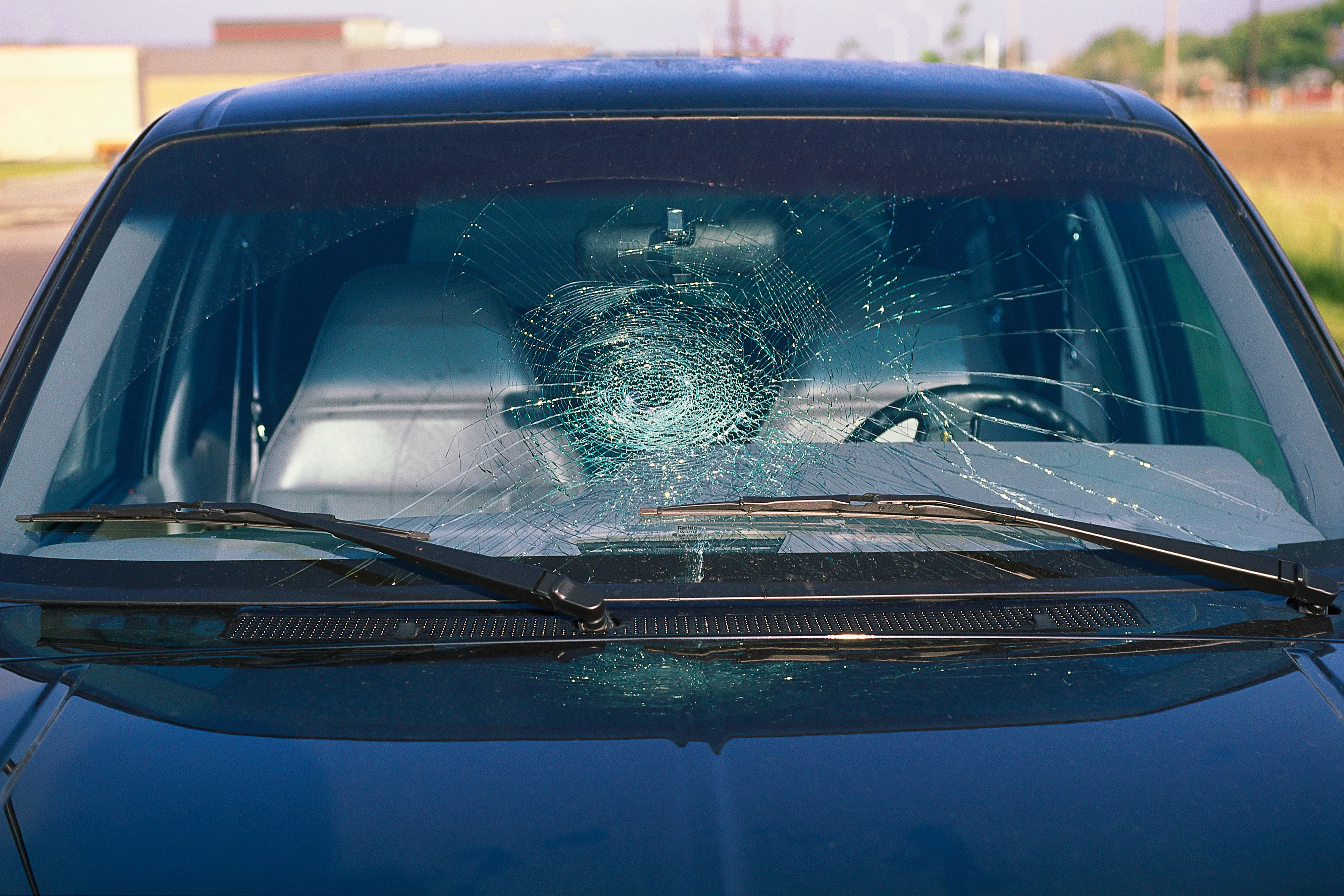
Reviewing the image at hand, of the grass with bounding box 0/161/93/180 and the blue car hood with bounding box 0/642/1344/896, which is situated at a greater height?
the grass with bounding box 0/161/93/180

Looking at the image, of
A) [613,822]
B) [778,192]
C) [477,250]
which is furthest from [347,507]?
[613,822]

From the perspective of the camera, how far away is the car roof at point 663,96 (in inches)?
74.3

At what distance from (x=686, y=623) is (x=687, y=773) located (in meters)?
0.30

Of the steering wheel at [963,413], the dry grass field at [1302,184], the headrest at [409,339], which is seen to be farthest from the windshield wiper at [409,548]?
the dry grass field at [1302,184]

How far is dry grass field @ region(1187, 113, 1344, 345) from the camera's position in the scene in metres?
11.9

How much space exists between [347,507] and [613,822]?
928 mm

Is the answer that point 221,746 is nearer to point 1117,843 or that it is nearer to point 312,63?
point 1117,843

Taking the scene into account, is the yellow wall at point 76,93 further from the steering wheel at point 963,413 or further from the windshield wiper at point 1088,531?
the windshield wiper at point 1088,531

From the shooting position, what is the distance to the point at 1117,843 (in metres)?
1.15

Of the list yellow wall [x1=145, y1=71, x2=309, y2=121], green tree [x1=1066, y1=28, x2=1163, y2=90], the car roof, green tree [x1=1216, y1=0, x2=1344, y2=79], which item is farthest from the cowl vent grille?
green tree [x1=1216, y1=0, x2=1344, y2=79]

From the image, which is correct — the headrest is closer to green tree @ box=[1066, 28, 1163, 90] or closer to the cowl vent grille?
the cowl vent grille

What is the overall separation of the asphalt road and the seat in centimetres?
401

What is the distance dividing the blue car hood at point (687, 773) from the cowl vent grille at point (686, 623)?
42 mm

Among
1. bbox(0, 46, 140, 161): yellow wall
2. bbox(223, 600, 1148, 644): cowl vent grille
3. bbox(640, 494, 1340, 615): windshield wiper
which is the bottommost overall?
bbox(223, 600, 1148, 644): cowl vent grille
